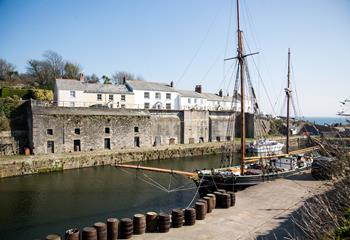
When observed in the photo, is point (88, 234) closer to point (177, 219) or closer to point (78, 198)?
point (177, 219)

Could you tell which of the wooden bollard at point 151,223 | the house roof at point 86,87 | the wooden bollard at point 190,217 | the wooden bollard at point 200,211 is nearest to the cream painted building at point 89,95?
the house roof at point 86,87

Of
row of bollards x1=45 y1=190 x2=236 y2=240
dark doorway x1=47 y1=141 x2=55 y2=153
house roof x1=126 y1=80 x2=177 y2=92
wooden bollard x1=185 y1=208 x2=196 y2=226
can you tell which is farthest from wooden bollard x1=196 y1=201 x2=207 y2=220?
house roof x1=126 y1=80 x2=177 y2=92

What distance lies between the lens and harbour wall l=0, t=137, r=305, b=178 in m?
24.6

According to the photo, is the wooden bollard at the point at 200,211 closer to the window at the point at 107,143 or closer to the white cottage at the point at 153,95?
the window at the point at 107,143

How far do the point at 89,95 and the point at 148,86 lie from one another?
9.69 meters

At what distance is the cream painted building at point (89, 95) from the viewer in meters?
36.2

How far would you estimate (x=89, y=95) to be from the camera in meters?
37.7

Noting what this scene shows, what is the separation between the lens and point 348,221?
6895 millimetres

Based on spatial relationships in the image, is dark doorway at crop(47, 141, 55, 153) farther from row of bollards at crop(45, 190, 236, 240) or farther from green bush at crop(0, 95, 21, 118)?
row of bollards at crop(45, 190, 236, 240)

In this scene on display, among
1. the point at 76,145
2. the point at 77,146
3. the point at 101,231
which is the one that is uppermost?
the point at 76,145

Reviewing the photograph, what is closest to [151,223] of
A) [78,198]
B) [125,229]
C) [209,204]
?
[125,229]

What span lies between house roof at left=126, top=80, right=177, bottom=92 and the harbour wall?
36.3 feet

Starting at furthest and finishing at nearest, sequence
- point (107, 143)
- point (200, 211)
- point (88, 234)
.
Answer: point (107, 143)
point (200, 211)
point (88, 234)

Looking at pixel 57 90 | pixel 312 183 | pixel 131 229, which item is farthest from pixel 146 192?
pixel 57 90
